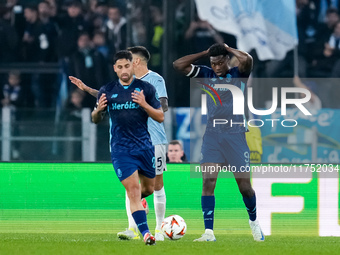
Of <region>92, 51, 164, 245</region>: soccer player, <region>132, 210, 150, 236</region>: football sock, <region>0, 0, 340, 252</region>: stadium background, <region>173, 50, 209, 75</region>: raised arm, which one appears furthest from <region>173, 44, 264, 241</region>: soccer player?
<region>0, 0, 340, 252</region>: stadium background

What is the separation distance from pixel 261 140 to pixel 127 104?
4.81m

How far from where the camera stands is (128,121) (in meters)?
8.15

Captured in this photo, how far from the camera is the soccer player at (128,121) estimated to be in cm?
805

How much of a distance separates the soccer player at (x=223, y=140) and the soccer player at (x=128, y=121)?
2.72 ft

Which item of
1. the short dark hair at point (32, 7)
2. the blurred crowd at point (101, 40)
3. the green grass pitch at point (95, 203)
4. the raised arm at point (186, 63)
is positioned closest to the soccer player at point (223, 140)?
the raised arm at point (186, 63)

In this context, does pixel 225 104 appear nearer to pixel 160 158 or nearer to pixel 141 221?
pixel 160 158

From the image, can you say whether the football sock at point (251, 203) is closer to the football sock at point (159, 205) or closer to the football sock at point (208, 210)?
the football sock at point (208, 210)

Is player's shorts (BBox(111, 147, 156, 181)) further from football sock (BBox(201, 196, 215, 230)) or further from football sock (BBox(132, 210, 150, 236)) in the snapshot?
football sock (BBox(201, 196, 215, 230))

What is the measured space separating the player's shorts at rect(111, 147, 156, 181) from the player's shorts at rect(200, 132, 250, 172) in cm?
73

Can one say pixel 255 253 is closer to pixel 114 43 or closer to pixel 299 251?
pixel 299 251

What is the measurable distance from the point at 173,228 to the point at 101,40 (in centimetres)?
630

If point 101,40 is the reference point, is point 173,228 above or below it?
below

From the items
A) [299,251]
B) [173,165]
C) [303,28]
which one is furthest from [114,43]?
[299,251]

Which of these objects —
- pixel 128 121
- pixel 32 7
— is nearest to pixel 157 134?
pixel 128 121
